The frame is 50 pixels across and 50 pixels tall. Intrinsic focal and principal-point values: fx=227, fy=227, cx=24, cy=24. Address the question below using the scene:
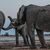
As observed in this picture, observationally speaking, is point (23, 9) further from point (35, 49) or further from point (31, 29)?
point (35, 49)

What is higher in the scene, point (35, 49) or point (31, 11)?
point (31, 11)

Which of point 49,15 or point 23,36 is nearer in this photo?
point 49,15

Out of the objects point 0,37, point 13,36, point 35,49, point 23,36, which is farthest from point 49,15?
point 0,37

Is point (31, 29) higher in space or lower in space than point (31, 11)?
lower

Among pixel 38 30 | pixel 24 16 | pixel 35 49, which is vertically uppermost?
pixel 24 16

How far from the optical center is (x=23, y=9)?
4441 millimetres

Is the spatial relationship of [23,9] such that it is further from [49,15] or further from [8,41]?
[8,41]

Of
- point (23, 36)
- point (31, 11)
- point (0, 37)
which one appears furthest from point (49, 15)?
point (0, 37)

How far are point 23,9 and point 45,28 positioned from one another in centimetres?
59

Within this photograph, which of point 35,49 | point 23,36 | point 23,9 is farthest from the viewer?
point 23,36

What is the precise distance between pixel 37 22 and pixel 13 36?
1.97 metres

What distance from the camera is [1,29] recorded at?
6363mm

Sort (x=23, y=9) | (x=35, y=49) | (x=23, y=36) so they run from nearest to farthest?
(x=35, y=49) < (x=23, y=9) < (x=23, y=36)

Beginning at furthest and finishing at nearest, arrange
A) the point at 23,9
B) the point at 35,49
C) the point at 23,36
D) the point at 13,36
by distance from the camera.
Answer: the point at 13,36
the point at 23,36
the point at 23,9
the point at 35,49
